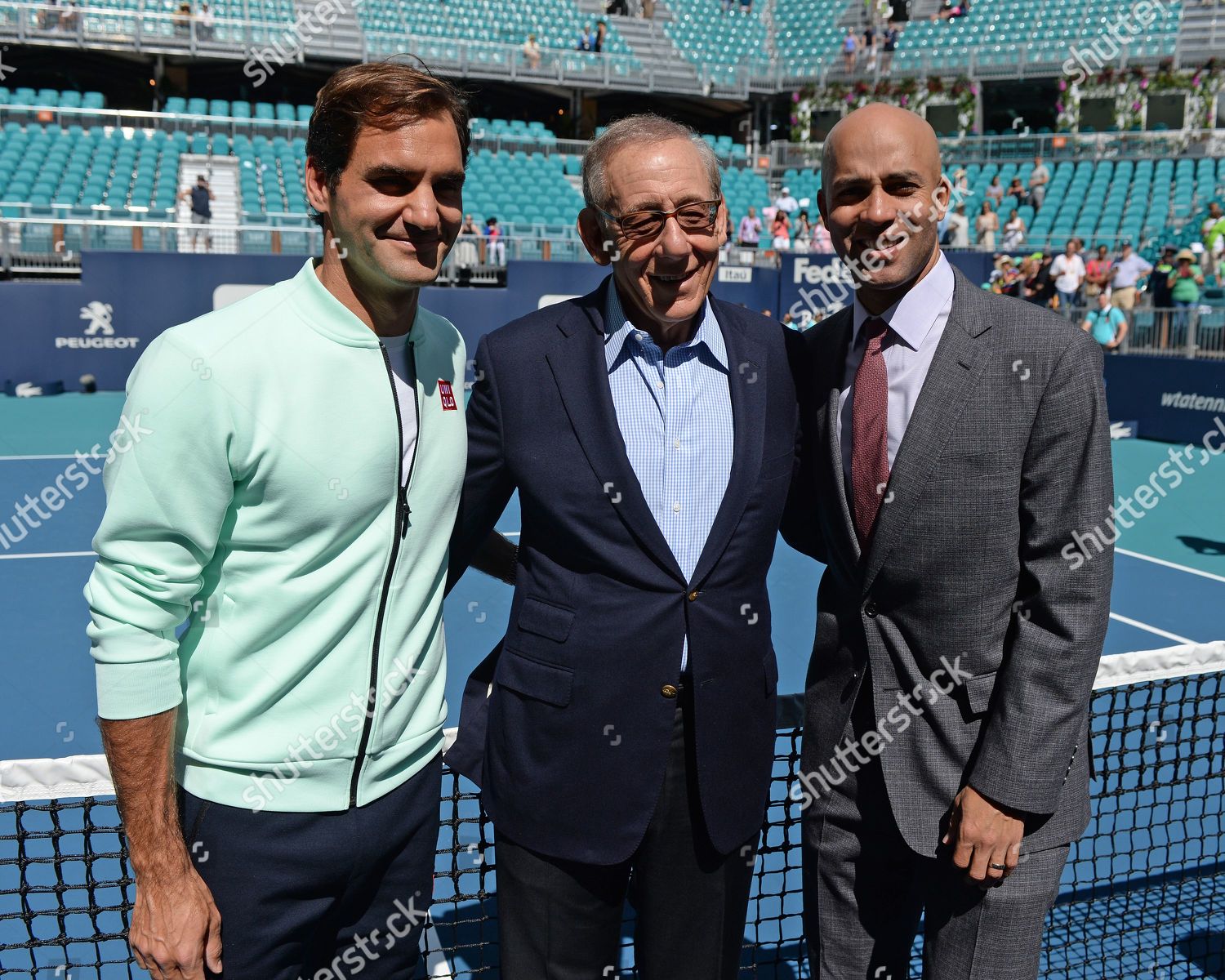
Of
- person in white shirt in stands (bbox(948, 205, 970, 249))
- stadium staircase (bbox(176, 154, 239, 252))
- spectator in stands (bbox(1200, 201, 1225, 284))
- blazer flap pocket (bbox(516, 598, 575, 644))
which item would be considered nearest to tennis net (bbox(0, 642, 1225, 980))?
blazer flap pocket (bbox(516, 598, 575, 644))

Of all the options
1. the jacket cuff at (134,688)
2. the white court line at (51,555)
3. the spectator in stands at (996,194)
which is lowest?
the white court line at (51,555)

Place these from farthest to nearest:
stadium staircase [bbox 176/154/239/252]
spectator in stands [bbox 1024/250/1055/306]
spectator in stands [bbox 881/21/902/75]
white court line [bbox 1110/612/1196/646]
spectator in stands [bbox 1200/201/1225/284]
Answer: spectator in stands [bbox 881/21/902/75] < stadium staircase [bbox 176/154/239/252] < spectator in stands [bbox 1024/250/1055/306] < spectator in stands [bbox 1200/201/1225/284] < white court line [bbox 1110/612/1196/646]

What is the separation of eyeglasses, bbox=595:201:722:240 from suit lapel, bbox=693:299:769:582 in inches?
11.6

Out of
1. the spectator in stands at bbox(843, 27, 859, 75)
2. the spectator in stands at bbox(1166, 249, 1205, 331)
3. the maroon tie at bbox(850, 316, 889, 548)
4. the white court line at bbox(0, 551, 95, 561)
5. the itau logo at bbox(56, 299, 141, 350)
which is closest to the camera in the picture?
the maroon tie at bbox(850, 316, 889, 548)

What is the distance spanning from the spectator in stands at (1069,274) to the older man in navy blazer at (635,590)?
18.5 meters

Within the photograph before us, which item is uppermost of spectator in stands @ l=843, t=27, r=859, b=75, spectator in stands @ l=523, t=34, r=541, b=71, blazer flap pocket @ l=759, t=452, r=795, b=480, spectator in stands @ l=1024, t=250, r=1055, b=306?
spectator in stands @ l=843, t=27, r=859, b=75

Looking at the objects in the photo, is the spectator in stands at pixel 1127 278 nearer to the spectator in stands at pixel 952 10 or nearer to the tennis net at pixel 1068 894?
the tennis net at pixel 1068 894

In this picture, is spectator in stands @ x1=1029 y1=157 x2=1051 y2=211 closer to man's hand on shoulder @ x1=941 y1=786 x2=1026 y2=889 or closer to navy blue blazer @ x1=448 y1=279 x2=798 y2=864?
navy blue blazer @ x1=448 y1=279 x2=798 y2=864

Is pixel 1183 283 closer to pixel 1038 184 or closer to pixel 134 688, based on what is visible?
pixel 1038 184

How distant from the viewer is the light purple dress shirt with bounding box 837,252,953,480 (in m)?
2.59

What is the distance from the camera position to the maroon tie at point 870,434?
2586mm

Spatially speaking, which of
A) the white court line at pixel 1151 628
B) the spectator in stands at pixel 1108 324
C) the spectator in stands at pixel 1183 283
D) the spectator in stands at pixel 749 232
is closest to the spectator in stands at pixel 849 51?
the spectator in stands at pixel 749 232

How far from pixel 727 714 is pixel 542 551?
58 cm

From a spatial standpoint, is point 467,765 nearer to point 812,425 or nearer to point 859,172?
point 812,425
